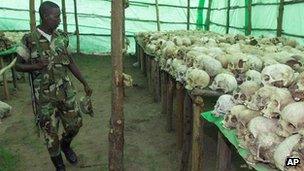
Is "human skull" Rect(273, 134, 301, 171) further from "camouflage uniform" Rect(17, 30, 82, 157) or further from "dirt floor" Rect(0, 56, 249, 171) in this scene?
"camouflage uniform" Rect(17, 30, 82, 157)

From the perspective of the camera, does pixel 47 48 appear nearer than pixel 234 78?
No

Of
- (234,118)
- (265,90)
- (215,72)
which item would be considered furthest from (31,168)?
(265,90)

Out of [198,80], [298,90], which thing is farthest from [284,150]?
[198,80]

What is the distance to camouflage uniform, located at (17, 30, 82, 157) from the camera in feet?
13.2

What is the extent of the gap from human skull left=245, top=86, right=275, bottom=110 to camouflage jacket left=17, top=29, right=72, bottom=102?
2257 millimetres

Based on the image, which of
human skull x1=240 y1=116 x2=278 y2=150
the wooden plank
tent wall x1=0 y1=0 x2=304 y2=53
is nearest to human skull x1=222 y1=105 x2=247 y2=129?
human skull x1=240 y1=116 x2=278 y2=150

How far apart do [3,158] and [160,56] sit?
2934mm

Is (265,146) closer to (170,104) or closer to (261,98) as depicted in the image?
(261,98)

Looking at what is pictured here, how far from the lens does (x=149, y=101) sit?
317 inches

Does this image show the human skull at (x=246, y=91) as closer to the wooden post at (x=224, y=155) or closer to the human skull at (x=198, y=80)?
the wooden post at (x=224, y=155)

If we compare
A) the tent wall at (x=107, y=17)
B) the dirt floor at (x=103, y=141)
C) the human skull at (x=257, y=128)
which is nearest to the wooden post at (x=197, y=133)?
the dirt floor at (x=103, y=141)

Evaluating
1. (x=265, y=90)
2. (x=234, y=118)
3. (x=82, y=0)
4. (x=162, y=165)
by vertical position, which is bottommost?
(x=162, y=165)

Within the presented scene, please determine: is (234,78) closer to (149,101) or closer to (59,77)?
(59,77)

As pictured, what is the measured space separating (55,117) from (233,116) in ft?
7.25
